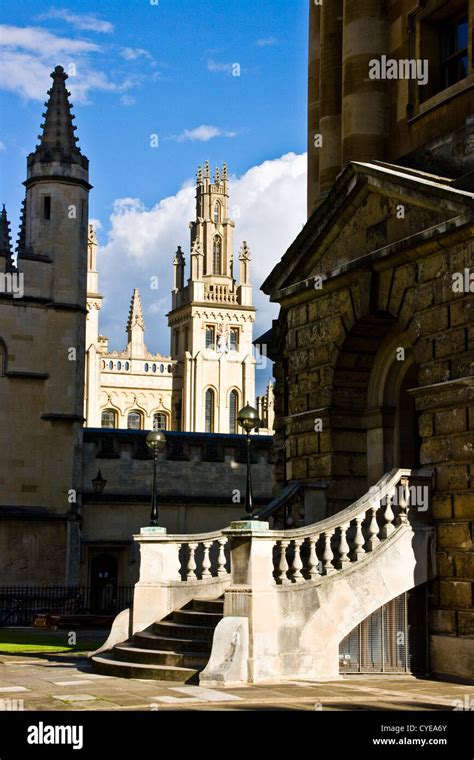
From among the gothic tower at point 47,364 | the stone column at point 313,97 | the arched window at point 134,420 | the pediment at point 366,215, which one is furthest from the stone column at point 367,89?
the arched window at point 134,420

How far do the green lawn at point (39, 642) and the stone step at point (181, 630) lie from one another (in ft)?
15.3

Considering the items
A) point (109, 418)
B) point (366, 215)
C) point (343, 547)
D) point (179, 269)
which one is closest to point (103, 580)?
point (366, 215)

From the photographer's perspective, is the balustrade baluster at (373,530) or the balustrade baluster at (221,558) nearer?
the balustrade baluster at (373,530)

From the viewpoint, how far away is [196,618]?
18250mm

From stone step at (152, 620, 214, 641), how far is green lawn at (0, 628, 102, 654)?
468 centimetres

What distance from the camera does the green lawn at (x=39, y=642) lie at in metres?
23.3

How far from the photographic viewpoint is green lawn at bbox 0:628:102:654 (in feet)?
76.6

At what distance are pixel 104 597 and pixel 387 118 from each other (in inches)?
940

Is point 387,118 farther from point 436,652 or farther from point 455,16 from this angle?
point 436,652

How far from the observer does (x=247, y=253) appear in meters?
130

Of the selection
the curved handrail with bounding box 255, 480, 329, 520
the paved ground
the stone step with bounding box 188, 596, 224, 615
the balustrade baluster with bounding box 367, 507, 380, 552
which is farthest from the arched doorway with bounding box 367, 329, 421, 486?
the paved ground

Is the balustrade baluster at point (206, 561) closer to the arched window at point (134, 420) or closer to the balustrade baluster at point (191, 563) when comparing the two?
the balustrade baluster at point (191, 563)

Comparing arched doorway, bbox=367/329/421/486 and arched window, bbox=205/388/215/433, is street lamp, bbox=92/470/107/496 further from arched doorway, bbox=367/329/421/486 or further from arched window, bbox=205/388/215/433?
arched window, bbox=205/388/215/433
